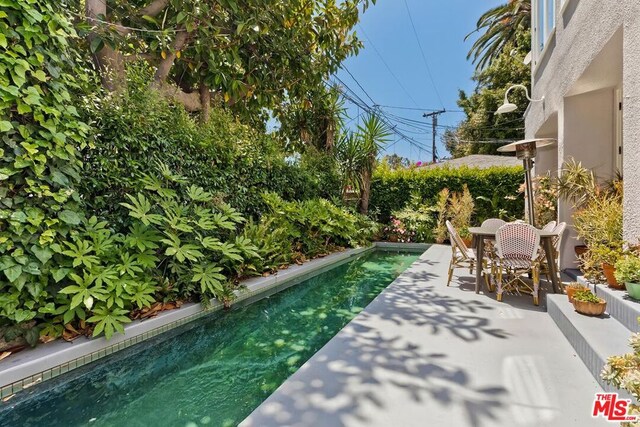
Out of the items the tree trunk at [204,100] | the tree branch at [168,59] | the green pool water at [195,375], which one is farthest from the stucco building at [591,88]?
the tree trunk at [204,100]

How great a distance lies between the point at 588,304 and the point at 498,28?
20426mm

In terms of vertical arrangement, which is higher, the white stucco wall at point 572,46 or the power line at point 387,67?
the power line at point 387,67

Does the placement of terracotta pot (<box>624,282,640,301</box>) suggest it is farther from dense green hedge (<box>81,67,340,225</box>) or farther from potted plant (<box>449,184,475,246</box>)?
potted plant (<box>449,184,475,246</box>)

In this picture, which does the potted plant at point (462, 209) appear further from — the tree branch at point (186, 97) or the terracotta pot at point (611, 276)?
the tree branch at point (186, 97)

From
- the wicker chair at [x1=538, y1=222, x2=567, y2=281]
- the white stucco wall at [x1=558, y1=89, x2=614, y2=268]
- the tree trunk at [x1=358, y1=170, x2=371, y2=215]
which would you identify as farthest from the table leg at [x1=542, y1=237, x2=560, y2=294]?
the tree trunk at [x1=358, y1=170, x2=371, y2=215]

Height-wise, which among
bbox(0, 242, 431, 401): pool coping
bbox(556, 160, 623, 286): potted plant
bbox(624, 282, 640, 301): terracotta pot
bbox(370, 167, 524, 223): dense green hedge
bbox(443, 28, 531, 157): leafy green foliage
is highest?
bbox(443, 28, 531, 157): leafy green foliage

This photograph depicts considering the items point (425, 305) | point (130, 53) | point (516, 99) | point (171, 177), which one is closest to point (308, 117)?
point (130, 53)

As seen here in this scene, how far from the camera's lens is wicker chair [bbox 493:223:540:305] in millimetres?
4105

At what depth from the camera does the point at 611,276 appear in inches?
124

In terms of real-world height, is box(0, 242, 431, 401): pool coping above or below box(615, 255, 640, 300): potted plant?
below

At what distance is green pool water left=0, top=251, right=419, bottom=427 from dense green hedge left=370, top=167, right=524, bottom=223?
770cm

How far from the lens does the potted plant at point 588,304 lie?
2.92m

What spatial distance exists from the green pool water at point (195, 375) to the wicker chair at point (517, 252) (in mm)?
2133
